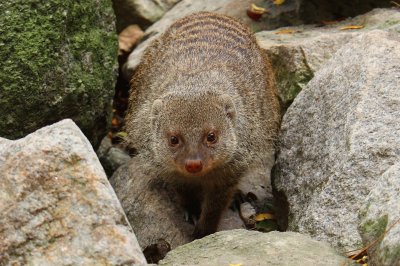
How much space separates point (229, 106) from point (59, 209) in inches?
78.9

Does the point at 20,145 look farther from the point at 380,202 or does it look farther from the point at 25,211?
the point at 380,202

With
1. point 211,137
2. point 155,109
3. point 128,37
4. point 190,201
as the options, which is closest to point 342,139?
point 211,137

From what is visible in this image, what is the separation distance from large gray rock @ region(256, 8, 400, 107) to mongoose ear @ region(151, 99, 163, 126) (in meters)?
1.35

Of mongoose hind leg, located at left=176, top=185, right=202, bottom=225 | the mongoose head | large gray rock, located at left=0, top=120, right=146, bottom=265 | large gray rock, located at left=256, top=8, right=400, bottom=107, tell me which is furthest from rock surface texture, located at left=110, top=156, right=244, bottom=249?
large gray rock, located at left=0, top=120, right=146, bottom=265

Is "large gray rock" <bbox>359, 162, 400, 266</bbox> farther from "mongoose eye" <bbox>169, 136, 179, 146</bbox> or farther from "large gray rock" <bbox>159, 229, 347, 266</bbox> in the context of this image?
"mongoose eye" <bbox>169, 136, 179, 146</bbox>

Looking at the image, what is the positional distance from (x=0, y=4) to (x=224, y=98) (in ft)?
5.12

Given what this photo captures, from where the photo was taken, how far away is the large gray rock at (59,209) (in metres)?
3.03

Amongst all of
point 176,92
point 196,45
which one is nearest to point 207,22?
point 196,45

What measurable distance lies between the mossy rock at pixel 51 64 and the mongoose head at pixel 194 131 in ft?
1.77

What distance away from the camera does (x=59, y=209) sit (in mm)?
3117

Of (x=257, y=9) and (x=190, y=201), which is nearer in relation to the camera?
(x=190, y=201)

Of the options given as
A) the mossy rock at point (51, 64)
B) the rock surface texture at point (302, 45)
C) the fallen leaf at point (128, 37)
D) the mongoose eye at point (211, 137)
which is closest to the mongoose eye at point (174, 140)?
the mongoose eye at point (211, 137)

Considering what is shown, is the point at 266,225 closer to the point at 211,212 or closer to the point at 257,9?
the point at 211,212

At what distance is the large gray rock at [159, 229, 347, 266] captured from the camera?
326 centimetres
